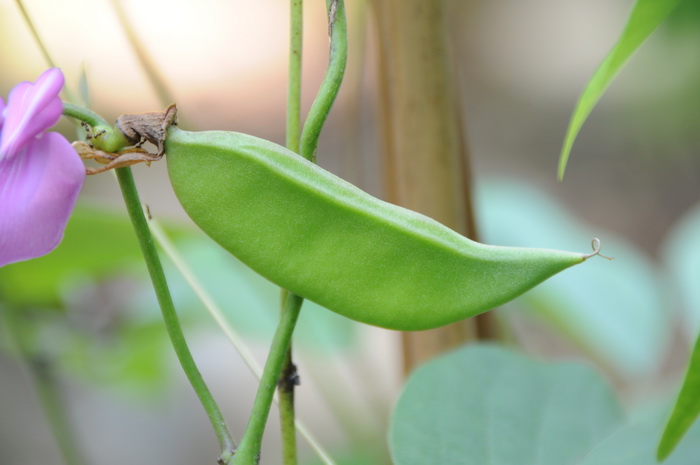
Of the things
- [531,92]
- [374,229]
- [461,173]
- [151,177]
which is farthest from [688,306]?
[531,92]

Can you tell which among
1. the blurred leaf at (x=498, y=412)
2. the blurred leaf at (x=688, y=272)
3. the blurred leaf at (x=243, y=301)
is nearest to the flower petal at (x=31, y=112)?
the blurred leaf at (x=498, y=412)

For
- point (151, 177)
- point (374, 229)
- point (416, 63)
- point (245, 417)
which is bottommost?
point (245, 417)

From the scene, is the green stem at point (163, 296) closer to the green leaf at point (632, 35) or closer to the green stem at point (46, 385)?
the green leaf at point (632, 35)

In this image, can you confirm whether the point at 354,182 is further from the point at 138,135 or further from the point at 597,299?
the point at 138,135

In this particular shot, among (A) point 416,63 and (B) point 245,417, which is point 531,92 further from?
(A) point 416,63

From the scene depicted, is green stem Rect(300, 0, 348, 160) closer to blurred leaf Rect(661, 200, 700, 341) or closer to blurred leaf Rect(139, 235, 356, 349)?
blurred leaf Rect(139, 235, 356, 349)

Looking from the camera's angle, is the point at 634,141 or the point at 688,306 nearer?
the point at 688,306

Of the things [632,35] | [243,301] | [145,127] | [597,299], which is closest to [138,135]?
[145,127]
